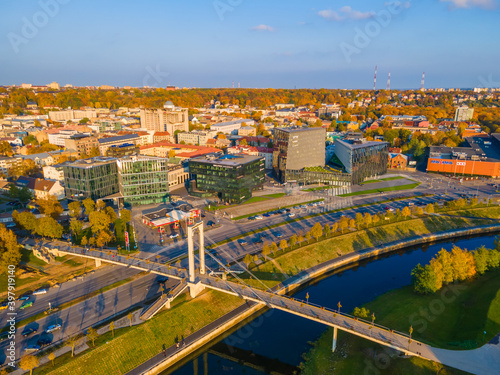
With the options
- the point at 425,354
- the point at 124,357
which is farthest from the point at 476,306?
the point at 124,357

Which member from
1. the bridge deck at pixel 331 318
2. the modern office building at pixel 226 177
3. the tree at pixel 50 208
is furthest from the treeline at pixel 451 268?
the tree at pixel 50 208

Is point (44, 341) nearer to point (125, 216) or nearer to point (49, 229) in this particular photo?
point (49, 229)

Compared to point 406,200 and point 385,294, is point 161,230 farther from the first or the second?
point 406,200

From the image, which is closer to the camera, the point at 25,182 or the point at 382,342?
the point at 382,342

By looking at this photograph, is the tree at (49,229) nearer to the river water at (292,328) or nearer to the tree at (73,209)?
the tree at (73,209)

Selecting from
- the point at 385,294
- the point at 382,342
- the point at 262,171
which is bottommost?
the point at 385,294

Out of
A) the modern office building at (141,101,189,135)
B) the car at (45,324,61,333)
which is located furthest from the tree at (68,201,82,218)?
the modern office building at (141,101,189,135)

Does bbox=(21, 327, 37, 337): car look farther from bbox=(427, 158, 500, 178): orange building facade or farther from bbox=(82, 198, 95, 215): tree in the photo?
bbox=(427, 158, 500, 178): orange building facade
